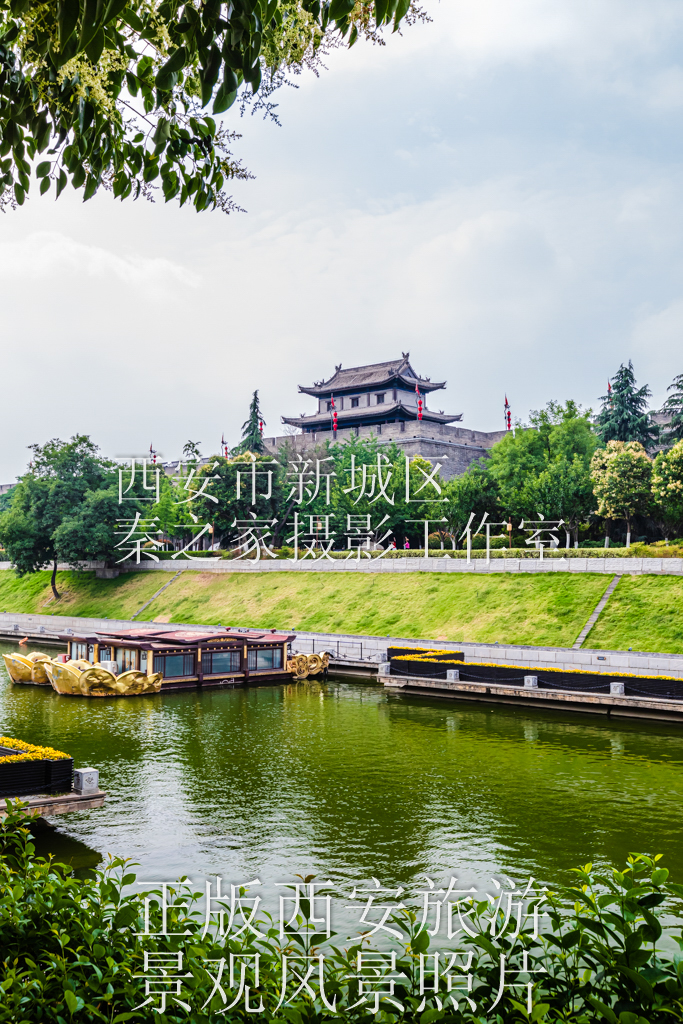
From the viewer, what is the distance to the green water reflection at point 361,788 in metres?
13.8

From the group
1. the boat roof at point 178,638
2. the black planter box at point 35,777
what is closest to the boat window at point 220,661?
the boat roof at point 178,638

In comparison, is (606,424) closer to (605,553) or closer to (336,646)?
(605,553)

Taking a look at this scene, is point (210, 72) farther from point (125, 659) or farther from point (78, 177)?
point (125, 659)

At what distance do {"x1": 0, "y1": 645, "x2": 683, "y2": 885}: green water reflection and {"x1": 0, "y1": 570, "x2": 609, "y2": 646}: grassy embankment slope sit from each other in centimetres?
1172

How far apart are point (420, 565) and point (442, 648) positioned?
11249mm

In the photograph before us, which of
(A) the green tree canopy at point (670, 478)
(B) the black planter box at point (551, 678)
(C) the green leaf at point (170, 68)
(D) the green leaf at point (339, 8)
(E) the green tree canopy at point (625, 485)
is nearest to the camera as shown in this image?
(D) the green leaf at point (339, 8)

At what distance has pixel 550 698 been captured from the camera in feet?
92.6

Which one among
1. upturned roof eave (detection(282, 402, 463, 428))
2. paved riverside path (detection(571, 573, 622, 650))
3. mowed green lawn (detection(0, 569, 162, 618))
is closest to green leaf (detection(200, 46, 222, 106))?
paved riverside path (detection(571, 573, 622, 650))

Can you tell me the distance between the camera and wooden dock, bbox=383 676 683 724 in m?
25.9

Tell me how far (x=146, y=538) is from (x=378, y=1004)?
2311 inches

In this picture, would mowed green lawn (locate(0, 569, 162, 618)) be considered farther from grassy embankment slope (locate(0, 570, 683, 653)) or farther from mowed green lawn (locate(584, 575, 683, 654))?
mowed green lawn (locate(584, 575, 683, 654))

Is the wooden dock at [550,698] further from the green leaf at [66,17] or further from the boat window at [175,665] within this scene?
the green leaf at [66,17]

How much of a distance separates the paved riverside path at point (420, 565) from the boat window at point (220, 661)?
1696 cm

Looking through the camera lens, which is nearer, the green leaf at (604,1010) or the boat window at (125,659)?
the green leaf at (604,1010)
